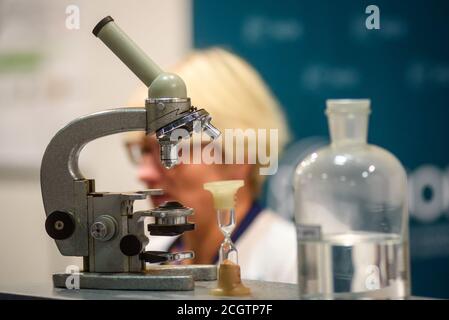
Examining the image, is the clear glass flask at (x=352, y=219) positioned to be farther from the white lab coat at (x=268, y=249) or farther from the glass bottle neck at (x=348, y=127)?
the white lab coat at (x=268, y=249)

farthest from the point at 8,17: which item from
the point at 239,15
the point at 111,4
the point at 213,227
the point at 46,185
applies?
the point at 46,185

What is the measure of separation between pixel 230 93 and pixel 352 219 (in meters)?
1.37

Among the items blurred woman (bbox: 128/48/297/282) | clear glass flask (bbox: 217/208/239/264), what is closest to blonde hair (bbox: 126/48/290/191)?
blurred woman (bbox: 128/48/297/282)

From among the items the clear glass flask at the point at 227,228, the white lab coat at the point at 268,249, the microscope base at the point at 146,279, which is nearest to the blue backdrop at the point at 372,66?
the white lab coat at the point at 268,249

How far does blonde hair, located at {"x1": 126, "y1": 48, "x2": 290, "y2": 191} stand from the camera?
252 centimetres

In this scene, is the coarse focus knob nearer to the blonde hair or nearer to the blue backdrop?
the blonde hair

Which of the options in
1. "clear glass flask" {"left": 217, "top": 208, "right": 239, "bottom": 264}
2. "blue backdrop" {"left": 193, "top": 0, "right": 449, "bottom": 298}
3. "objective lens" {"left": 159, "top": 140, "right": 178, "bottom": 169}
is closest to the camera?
"clear glass flask" {"left": 217, "top": 208, "right": 239, "bottom": 264}

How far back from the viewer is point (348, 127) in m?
1.22

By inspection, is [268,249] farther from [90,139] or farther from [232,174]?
[90,139]

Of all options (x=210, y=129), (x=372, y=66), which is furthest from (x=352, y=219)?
(x=372, y=66)

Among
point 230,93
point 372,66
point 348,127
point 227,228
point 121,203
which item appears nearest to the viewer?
point 348,127

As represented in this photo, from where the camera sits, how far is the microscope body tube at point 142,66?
4.58 ft

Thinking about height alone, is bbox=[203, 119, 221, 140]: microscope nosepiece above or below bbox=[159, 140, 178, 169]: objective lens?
above
